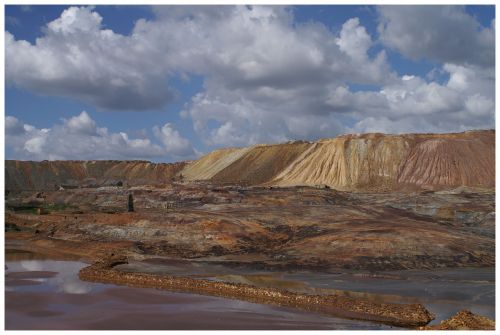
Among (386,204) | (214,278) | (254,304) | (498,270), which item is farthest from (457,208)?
(498,270)

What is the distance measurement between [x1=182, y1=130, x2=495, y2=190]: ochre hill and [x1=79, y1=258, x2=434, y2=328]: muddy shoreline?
2208 inches

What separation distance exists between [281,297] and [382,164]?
64.4 meters

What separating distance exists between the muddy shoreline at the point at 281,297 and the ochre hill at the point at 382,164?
56083mm

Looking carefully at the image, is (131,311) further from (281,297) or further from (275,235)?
(275,235)

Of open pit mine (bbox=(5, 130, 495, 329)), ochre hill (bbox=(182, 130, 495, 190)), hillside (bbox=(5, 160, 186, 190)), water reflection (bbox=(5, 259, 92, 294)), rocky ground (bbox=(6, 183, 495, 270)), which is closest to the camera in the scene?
open pit mine (bbox=(5, 130, 495, 329))

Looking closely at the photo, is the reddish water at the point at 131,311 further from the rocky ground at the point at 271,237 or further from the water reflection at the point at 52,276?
the rocky ground at the point at 271,237

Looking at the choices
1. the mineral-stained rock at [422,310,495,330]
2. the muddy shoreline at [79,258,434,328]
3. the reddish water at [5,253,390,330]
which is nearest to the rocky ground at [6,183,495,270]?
the muddy shoreline at [79,258,434,328]

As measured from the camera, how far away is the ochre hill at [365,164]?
7262cm

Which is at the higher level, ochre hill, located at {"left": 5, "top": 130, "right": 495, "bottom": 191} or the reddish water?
ochre hill, located at {"left": 5, "top": 130, "right": 495, "bottom": 191}

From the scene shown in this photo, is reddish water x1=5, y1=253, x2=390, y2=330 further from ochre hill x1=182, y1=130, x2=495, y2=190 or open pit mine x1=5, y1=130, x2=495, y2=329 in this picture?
ochre hill x1=182, y1=130, x2=495, y2=190

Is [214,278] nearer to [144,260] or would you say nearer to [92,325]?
[144,260]

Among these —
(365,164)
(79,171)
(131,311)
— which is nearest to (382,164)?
(365,164)

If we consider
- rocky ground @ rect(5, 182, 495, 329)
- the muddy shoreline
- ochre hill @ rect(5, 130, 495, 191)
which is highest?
ochre hill @ rect(5, 130, 495, 191)

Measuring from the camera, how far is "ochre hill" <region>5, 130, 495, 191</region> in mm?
72625
